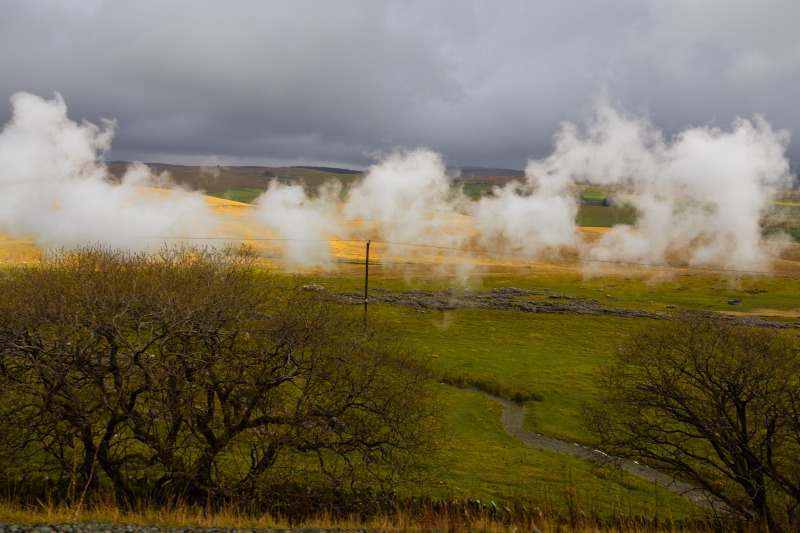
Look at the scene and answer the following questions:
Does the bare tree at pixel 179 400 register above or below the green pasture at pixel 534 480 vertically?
above

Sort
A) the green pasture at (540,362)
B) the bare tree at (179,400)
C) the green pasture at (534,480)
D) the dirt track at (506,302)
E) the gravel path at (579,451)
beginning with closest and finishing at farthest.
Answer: the bare tree at (179,400)
the green pasture at (534,480)
the green pasture at (540,362)
the gravel path at (579,451)
the dirt track at (506,302)

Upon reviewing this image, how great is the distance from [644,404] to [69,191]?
5515 inches

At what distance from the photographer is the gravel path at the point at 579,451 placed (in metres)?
25.1

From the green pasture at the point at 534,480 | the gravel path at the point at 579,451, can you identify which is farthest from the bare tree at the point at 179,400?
the gravel path at the point at 579,451

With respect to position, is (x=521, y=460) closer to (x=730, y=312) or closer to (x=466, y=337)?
(x=466, y=337)

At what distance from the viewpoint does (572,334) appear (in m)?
68.9

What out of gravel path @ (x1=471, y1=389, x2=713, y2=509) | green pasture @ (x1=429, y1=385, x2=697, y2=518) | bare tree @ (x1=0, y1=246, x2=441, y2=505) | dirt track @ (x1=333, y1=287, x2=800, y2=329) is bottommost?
gravel path @ (x1=471, y1=389, x2=713, y2=509)

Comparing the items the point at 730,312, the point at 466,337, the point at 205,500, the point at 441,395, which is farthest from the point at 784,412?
the point at 730,312

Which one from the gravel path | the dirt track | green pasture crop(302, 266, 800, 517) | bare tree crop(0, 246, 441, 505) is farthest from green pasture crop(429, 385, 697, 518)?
the dirt track

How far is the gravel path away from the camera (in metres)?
25.1

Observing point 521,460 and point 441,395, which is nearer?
point 521,460

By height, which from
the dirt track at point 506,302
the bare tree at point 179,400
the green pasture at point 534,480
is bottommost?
the green pasture at point 534,480

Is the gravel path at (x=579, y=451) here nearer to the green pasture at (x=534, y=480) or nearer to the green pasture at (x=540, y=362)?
the green pasture at (x=540, y=362)

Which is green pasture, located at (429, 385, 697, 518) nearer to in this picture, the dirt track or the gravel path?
the gravel path
